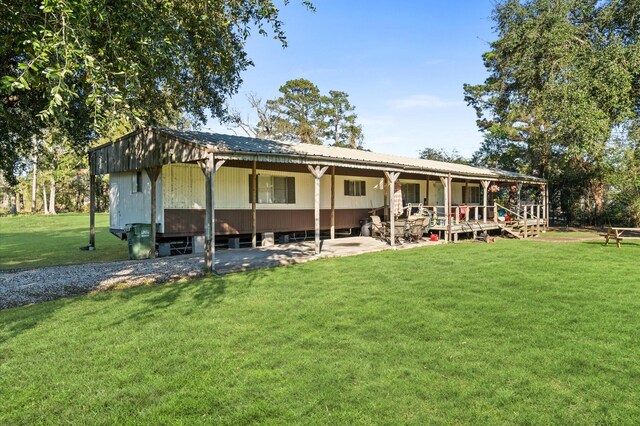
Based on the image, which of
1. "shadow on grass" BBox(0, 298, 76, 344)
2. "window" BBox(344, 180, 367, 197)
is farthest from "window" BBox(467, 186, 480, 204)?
"shadow on grass" BBox(0, 298, 76, 344)

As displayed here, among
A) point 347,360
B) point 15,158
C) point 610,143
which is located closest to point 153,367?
point 347,360

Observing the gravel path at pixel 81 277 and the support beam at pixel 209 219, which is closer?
the gravel path at pixel 81 277

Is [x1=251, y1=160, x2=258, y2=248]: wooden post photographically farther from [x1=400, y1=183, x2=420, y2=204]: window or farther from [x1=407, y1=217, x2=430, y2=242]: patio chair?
[x1=400, y1=183, x2=420, y2=204]: window

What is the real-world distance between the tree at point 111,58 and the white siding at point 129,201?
2154mm

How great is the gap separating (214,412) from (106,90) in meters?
4.19

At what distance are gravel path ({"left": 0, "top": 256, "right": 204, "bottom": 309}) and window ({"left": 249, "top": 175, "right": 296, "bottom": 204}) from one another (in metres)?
4.22

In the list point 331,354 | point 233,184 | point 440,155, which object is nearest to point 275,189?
point 233,184

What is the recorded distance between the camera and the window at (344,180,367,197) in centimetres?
1749

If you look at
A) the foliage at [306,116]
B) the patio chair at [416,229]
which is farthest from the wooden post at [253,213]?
the foliage at [306,116]

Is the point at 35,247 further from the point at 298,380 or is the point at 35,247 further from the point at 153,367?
the point at 298,380

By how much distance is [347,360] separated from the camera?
164 inches

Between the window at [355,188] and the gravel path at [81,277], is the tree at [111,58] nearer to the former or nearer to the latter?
the gravel path at [81,277]

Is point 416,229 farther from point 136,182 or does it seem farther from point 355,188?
point 136,182

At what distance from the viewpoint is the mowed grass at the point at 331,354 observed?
3.22m
